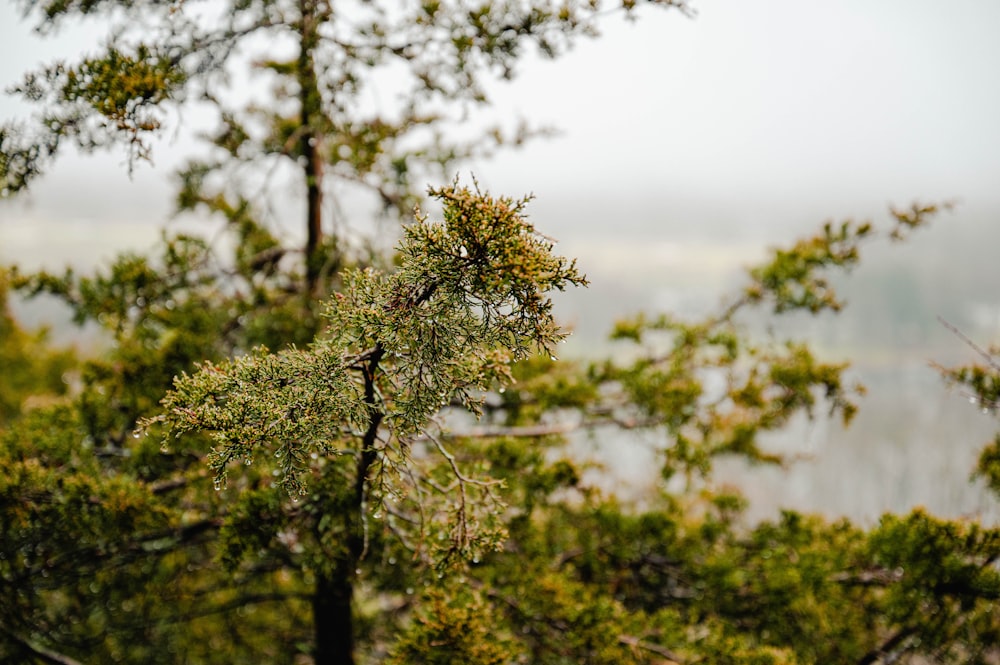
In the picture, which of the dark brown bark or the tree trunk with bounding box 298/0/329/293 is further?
the tree trunk with bounding box 298/0/329/293

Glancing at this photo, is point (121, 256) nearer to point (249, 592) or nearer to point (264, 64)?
point (264, 64)

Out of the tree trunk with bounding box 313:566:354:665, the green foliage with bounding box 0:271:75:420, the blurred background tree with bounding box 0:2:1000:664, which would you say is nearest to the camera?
the blurred background tree with bounding box 0:2:1000:664

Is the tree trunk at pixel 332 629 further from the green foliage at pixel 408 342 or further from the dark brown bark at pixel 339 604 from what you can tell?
the green foliage at pixel 408 342

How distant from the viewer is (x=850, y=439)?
69688mm

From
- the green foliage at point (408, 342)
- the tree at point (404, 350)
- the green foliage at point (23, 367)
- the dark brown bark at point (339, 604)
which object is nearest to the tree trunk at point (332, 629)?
the dark brown bark at point (339, 604)

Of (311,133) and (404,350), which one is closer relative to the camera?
(404,350)


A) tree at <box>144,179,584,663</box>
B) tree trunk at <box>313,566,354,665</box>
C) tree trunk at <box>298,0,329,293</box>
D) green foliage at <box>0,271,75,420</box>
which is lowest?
tree trunk at <box>313,566,354,665</box>

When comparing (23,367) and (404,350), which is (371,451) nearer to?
(404,350)

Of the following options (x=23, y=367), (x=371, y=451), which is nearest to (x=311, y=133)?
(x=371, y=451)

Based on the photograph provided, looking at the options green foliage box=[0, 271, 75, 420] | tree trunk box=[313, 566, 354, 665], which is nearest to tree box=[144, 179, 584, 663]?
tree trunk box=[313, 566, 354, 665]

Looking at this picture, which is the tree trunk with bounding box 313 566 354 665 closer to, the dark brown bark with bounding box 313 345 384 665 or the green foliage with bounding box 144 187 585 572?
the dark brown bark with bounding box 313 345 384 665

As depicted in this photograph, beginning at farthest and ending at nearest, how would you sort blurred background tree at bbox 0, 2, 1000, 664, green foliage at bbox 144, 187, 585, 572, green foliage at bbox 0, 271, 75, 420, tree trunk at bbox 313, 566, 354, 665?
green foliage at bbox 0, 271, 75, 420
tree trunk at bbox 313, 566, 354, 665
blurred background tree at bbox 0, 2, 1000, 664
green foliage at bbox 144, 187, 585, 572

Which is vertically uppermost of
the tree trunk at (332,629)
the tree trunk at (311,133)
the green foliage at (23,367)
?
the green foliage at (23,367)

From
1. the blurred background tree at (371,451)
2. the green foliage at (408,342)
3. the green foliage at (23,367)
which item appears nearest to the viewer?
the green foliage at (408,342)
